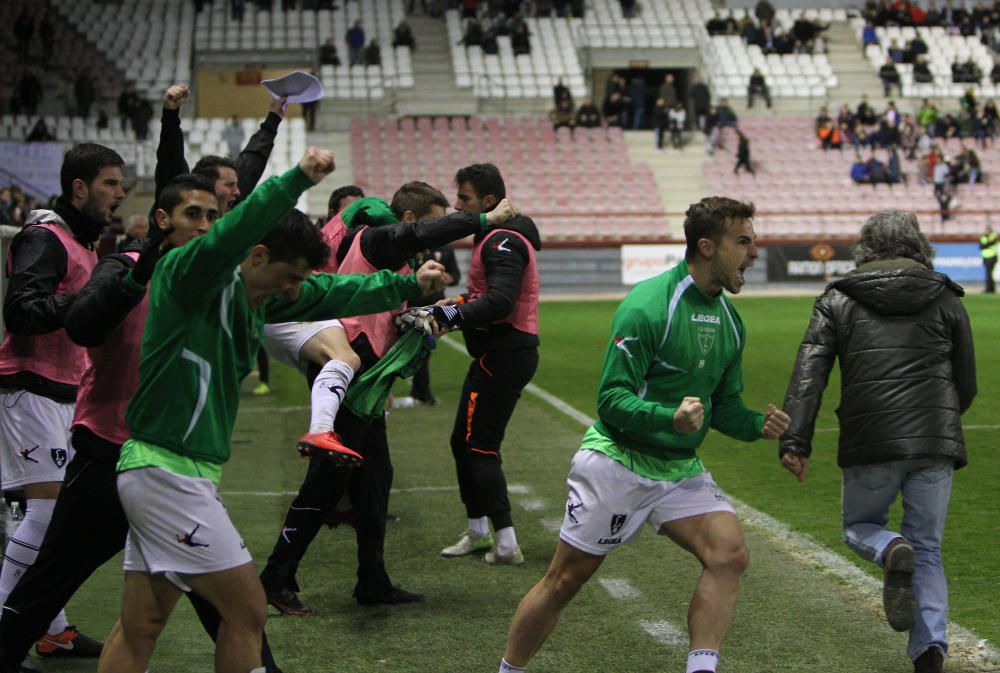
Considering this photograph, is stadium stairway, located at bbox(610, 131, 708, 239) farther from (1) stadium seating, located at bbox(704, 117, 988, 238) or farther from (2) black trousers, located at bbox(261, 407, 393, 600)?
(2) black trousers, located at bbox(261, 407, 393, 600)

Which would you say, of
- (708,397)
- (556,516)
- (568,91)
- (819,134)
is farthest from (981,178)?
(708,397)

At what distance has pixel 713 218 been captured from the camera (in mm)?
4918

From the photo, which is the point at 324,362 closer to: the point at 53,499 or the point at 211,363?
the point at 53,499

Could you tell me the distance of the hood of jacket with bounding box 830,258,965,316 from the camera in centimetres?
530

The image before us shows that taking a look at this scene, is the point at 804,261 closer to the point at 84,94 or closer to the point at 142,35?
the point at 84,94

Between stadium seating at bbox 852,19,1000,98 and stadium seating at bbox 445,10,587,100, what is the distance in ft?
35.0

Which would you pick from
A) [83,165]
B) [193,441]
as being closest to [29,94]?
[83,165]

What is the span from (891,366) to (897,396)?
119 millimetres

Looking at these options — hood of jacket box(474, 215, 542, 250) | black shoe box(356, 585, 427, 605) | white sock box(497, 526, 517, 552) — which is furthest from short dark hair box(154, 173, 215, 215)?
white sock box(497, 526, 517, 552)

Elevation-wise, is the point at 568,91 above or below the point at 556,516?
above

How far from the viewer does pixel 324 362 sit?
6324mm

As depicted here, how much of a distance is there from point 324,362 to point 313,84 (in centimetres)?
186

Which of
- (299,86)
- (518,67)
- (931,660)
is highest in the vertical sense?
(518,67)

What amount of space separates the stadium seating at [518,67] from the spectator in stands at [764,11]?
266 inches
